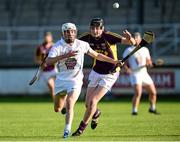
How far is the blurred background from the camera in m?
32.0

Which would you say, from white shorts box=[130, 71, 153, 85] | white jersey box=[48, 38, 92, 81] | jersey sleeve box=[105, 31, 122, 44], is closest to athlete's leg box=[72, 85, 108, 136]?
white jersey box=[48, 38, 92, 81]

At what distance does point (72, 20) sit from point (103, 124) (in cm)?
2059

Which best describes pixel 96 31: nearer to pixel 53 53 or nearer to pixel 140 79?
pixel 53 53

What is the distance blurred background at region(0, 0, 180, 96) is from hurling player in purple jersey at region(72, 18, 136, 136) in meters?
14.8

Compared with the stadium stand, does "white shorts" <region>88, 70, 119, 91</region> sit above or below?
above

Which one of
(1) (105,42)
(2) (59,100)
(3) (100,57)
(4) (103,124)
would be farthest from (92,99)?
(4) (103,124)

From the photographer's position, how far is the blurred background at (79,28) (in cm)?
3198

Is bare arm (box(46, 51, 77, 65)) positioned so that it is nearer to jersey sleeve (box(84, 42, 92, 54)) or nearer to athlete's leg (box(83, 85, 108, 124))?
jersey sleeve (box(84, 42, 92, 54))

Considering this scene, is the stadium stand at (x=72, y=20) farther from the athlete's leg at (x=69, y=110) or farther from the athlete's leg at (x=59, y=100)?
the athlete's leg at (x=69, y=110)

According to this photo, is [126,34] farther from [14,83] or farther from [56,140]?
[14,83]

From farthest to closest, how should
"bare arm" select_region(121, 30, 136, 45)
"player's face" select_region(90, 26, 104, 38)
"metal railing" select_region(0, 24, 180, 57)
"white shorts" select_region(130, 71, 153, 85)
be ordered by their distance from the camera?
"metal railing" select_region(0, 24, 180, 57) → "white shorts" select_region(130, 71, 153, 85) → "player's face" select_region(90, 26, 104, 38) → "bare arm" select_region(121, 30, 136, 45)

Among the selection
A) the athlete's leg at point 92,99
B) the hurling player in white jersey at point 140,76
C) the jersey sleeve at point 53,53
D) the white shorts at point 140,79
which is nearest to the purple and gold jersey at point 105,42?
the athlete's leg at point 92,99

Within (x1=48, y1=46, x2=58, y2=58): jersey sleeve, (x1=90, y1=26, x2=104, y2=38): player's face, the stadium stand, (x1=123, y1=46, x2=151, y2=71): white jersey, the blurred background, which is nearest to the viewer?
(x1=48, y1=46, x2=58, y2=58): jersey sleeve

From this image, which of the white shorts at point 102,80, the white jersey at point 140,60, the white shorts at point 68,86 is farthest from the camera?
the white jersey at point 140,60
